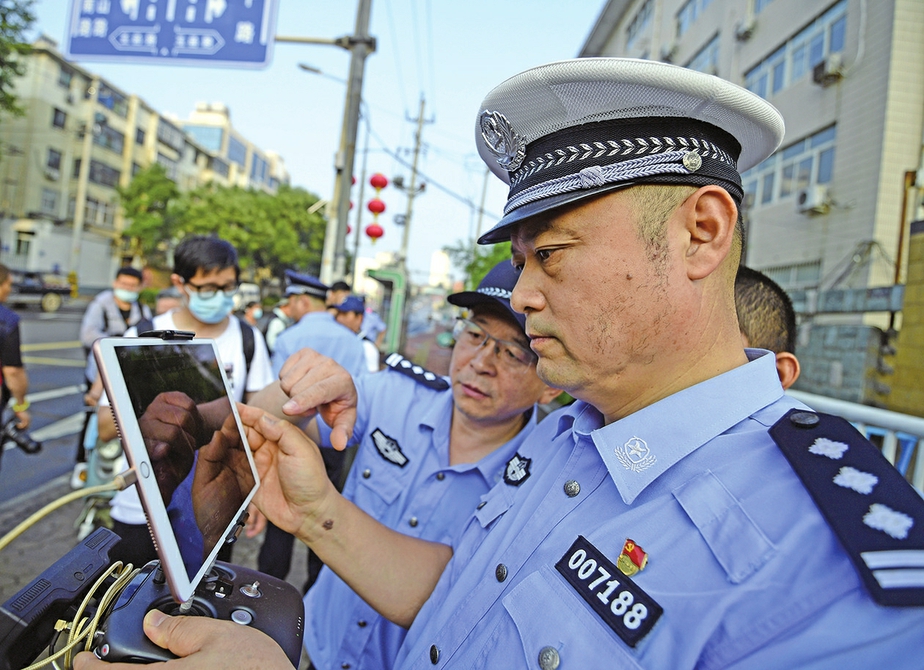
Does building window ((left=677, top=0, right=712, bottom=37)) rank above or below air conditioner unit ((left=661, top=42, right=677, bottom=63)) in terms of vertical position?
above

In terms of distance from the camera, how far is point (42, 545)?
13.1 ft

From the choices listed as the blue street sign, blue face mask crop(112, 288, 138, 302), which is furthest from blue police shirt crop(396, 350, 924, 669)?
the blue street sign

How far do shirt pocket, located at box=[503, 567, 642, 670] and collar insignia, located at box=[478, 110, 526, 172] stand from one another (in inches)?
34.9

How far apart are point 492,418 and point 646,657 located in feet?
3.97

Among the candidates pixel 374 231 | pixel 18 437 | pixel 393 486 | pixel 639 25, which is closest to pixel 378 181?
pixel 374 231

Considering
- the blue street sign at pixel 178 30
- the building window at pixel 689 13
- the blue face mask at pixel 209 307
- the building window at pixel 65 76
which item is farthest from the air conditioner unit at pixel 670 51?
the building window at pixel 65 76

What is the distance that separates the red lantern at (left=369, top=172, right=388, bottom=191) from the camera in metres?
10.7

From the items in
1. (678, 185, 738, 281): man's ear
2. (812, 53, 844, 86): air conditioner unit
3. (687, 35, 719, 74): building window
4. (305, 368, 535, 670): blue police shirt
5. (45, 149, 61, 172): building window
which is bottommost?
(305, 368, 535, 670): blue police shirt

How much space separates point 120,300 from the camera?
575cm

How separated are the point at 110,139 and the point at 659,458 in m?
47.1

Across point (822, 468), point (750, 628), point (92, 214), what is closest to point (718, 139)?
point (822, 468)

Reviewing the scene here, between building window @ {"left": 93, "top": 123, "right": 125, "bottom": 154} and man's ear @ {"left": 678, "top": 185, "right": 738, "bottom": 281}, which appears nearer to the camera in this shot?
man's ear @ {"left": 678, "top": 185, "right": 738, "bottom": 281}

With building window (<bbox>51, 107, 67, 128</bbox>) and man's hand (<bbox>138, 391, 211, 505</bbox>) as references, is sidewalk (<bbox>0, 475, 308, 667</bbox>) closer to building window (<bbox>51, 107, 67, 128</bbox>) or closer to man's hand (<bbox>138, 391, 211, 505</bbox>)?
man's hand (<bbox>138, 391, 211, 505</bbox>)

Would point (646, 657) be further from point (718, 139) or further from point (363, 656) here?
point (363, 656)
